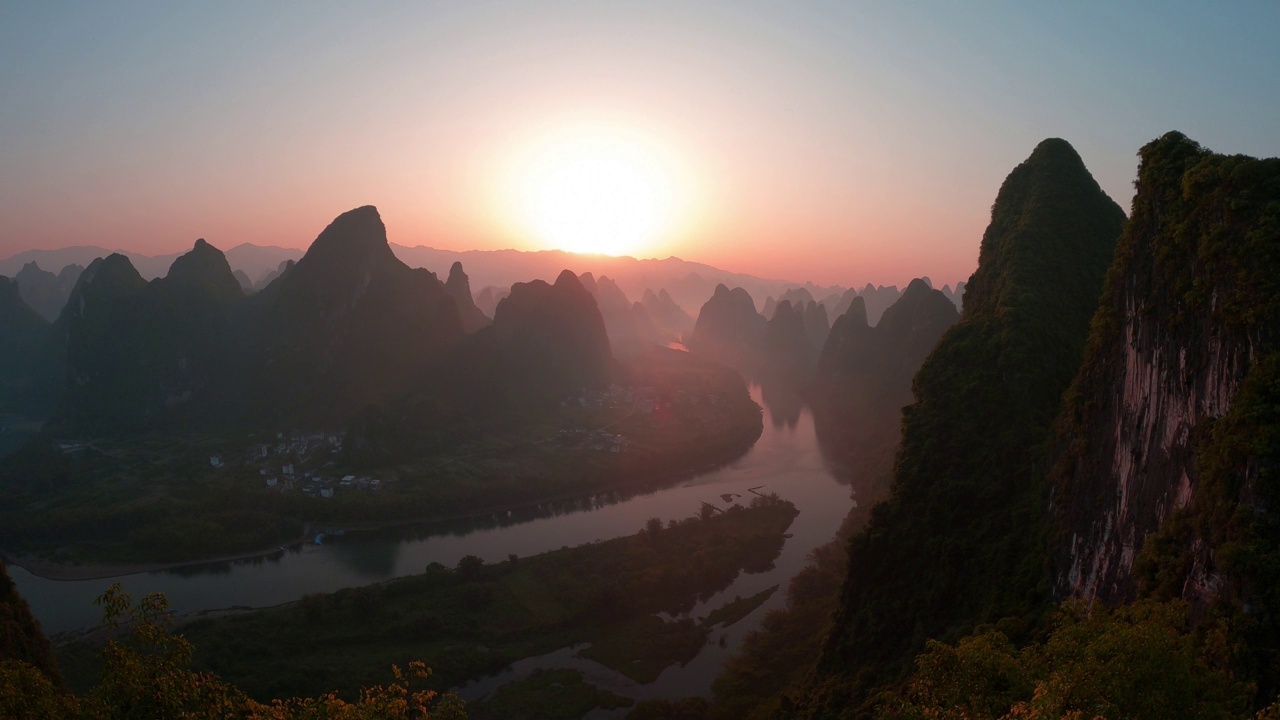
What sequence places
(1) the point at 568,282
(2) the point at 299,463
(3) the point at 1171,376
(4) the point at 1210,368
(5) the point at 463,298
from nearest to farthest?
(4) the point at 1210,368, (3) the point at 1171,376, (2) the point at 299,463, (1) the point at 568,282, (5) the point at 463,298

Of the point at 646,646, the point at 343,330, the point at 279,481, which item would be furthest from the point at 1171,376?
the point at 343,330

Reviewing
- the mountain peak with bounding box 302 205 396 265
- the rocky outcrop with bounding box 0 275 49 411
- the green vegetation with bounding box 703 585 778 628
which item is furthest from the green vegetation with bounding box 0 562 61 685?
the rocky outcrop with bounding box 0 275 49 411

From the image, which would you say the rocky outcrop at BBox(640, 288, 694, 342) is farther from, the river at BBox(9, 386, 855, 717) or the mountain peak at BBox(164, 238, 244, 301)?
the river at BBox(9, 386, 855, 717)

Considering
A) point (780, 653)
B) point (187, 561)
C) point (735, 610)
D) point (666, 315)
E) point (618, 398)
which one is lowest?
point (187, 561)

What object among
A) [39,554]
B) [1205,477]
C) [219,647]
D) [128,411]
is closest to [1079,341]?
[1205,477]

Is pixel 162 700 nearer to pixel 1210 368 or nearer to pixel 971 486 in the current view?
pixel 1210 368

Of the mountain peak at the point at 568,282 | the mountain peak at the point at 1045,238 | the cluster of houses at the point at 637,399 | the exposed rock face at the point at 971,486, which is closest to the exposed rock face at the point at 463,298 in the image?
the mountain peak at the point at 568,282
